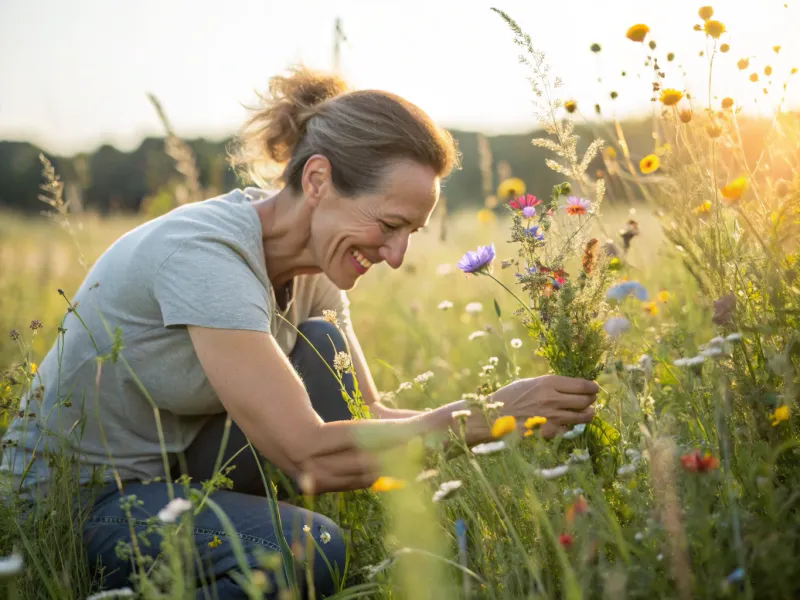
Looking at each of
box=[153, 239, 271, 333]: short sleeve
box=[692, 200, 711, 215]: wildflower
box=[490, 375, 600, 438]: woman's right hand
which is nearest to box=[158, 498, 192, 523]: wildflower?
box=[153, 239, 271, 333]: short sleeve

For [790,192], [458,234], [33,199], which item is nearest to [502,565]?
[790,192]

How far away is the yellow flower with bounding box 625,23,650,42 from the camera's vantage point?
7.58 ft

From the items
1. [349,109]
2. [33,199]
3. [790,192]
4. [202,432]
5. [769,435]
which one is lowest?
[33,199]

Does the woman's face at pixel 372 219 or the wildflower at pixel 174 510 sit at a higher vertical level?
the woman's face at pixel 372 219

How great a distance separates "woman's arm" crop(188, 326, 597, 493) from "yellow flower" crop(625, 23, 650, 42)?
1.13 m

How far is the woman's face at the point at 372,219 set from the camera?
240 centimetres

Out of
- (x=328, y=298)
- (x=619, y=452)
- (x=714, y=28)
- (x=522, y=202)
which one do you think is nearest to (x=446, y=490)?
(x=619, y=452)

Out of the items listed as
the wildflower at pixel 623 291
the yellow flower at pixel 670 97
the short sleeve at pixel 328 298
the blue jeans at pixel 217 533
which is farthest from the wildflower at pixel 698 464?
the short sleeve at pixel 328 298

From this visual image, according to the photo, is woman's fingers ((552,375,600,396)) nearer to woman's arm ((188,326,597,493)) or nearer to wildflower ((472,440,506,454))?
woman's arm ((188,326,597,493))

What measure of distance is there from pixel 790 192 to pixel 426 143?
3.46 ft

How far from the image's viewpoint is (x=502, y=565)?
5.43ft

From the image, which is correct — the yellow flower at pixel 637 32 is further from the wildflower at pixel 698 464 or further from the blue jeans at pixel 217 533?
the blue jeans at pixel 217 533

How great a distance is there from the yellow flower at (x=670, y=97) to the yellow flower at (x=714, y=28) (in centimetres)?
18

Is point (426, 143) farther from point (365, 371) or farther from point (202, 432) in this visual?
point (202, 432)
